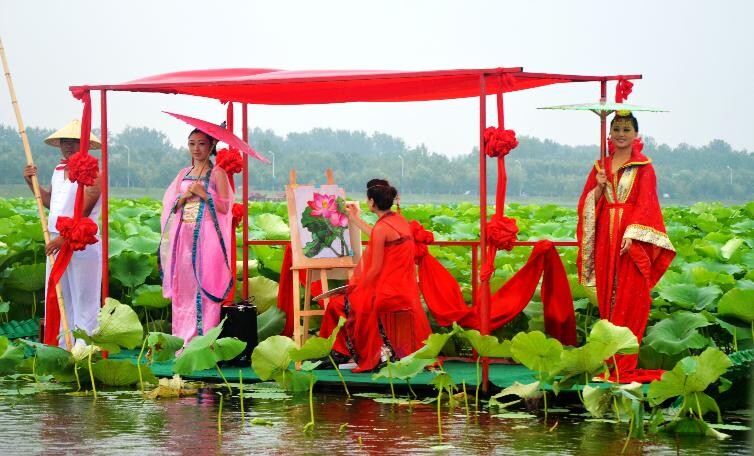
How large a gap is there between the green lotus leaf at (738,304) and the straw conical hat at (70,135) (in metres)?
3.95

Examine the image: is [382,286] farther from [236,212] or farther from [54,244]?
[54,244]

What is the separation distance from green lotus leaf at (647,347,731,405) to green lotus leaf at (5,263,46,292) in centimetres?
518

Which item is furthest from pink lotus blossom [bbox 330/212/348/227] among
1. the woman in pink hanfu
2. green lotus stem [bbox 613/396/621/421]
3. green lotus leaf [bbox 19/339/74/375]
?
green lotus stem [bbox 613/396/621/421]

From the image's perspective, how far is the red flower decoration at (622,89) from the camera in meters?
7.69

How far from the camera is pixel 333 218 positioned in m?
8.02

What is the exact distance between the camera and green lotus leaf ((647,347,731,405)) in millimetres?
5746

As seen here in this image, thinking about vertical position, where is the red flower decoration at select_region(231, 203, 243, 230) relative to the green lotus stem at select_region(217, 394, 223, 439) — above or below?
above

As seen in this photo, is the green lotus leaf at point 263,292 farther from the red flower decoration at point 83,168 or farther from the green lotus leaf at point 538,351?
the green lotus leaf at point 538,351

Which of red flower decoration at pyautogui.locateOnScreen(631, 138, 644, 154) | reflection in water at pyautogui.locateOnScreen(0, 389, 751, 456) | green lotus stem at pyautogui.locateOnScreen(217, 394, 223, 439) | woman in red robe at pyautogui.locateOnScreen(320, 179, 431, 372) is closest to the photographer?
reflection in water at pyautogui.locateOnScreen(0, 389, 751, 456)

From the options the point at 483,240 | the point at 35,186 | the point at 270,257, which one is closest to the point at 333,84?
the point at 483,240

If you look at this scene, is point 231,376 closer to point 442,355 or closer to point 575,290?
point 442,355

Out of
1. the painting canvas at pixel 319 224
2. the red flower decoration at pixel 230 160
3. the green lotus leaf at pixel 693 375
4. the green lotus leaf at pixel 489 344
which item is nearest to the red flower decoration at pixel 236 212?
the red flower decoration at pixel 230 160

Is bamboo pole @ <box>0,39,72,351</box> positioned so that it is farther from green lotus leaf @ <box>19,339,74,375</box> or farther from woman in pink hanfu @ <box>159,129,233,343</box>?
woman in pink hanfu @ <box>159,129,233,343</box>

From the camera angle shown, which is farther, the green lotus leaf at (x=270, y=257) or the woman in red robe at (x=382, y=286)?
the green lotus leaf at (x=270, y=257)
